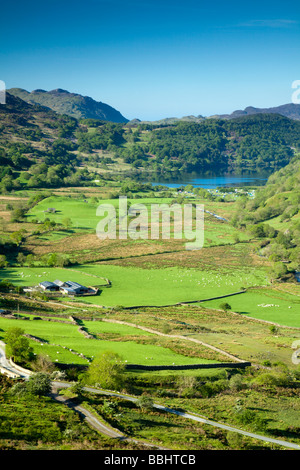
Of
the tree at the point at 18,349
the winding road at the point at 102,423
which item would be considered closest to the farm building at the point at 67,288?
the winding road at the point at 102,423

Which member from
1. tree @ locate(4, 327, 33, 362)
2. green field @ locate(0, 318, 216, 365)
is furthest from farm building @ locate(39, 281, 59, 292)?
tree @ locate(4, 327, 33, 362)

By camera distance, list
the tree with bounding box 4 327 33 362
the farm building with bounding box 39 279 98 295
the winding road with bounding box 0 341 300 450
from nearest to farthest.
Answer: the winding road with bounding box 0 341 300 450 < the tree with bounding box 4 327 33 362 < the farm building with bounding box 39 279 98 295

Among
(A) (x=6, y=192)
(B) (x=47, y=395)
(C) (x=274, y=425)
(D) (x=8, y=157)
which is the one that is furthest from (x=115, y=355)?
(D) (x=8, y=157)

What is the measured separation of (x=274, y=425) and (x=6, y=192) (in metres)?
142

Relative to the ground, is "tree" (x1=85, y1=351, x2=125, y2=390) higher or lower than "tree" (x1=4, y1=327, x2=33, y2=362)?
lower

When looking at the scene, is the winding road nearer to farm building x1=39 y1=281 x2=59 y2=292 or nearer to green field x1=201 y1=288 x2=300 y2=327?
farm building x1=39 y1=281 x2=59 y2=292

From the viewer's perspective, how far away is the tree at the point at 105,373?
33.2 meters

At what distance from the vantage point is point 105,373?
109 ft

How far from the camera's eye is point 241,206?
164875 millimetres

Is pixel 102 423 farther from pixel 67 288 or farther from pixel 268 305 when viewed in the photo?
pixel 268 305

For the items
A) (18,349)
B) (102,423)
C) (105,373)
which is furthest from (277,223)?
(102,423)

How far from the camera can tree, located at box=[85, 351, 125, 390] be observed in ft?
109

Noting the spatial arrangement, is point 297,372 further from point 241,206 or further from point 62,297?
point 241,206

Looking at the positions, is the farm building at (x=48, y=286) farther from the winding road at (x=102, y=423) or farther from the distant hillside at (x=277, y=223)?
the distant hillside at (x=277, y=223)
